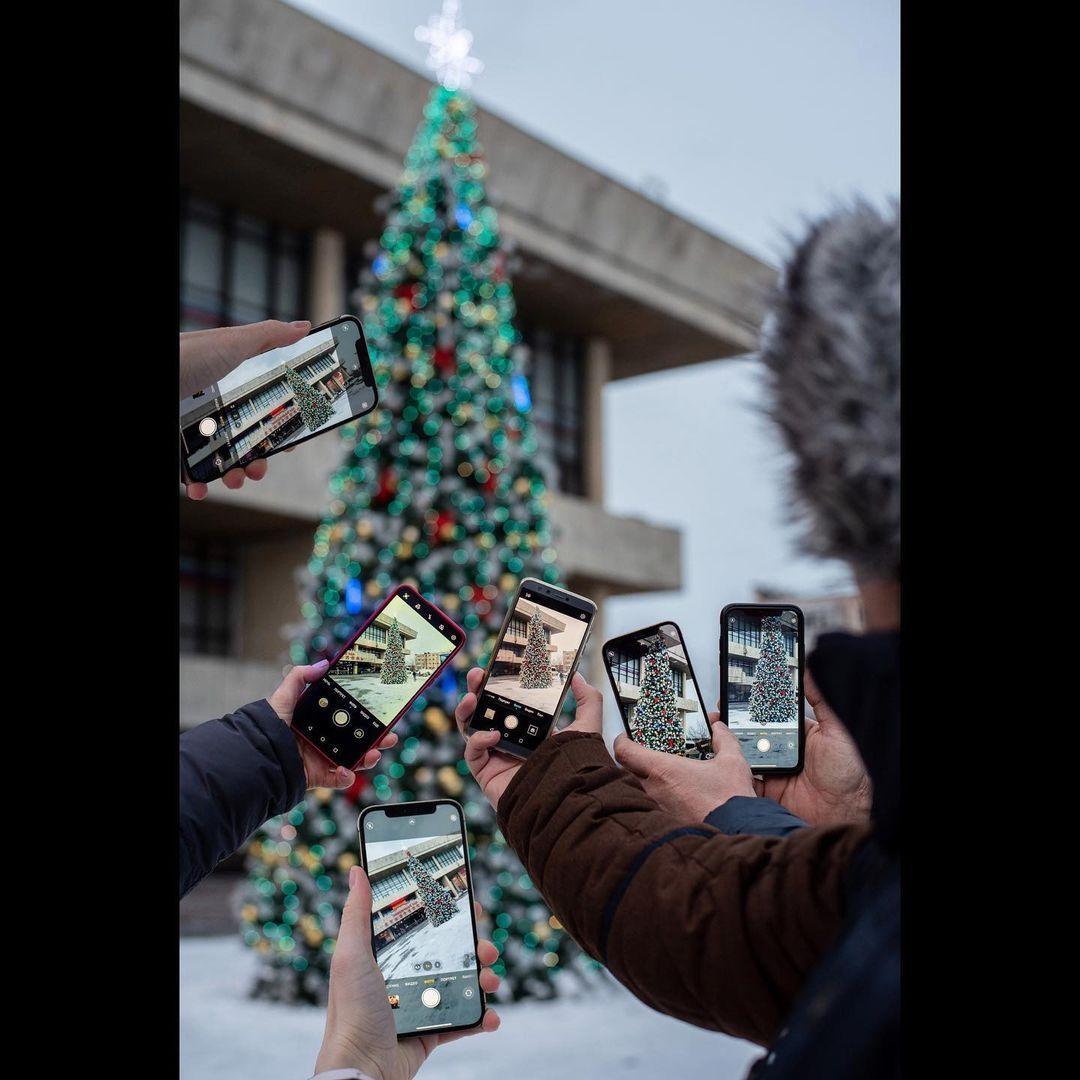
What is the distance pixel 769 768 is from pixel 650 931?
49cm

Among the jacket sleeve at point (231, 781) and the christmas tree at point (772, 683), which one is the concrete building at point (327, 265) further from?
the jacket sleeve at point (231, 781)

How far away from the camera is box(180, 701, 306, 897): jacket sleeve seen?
114cm

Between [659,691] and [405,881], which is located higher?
[659,691]

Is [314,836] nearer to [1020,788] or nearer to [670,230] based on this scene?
[1020,788]

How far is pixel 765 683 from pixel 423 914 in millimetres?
459

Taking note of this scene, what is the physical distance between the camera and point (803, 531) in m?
0.68

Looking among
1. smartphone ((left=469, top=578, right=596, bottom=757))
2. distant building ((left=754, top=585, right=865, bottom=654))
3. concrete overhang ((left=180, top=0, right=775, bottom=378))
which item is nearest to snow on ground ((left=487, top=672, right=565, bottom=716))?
smartphone ((left=469, top=578, right=596, bottom=757))

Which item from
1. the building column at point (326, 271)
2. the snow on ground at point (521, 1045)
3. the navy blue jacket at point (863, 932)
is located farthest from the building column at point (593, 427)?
the navy blue jacket at point (863, 932)

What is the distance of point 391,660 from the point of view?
54.8 inches

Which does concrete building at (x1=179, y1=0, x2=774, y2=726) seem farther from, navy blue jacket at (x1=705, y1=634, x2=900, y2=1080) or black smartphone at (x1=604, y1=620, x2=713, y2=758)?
navy blue jacket at (x1=705, y1=634, x2=900, y2=1080)

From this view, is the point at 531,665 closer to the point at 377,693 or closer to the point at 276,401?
the point at 377,693

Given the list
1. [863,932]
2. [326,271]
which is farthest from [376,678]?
[326,271]

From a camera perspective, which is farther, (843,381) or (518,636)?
(518,636)
